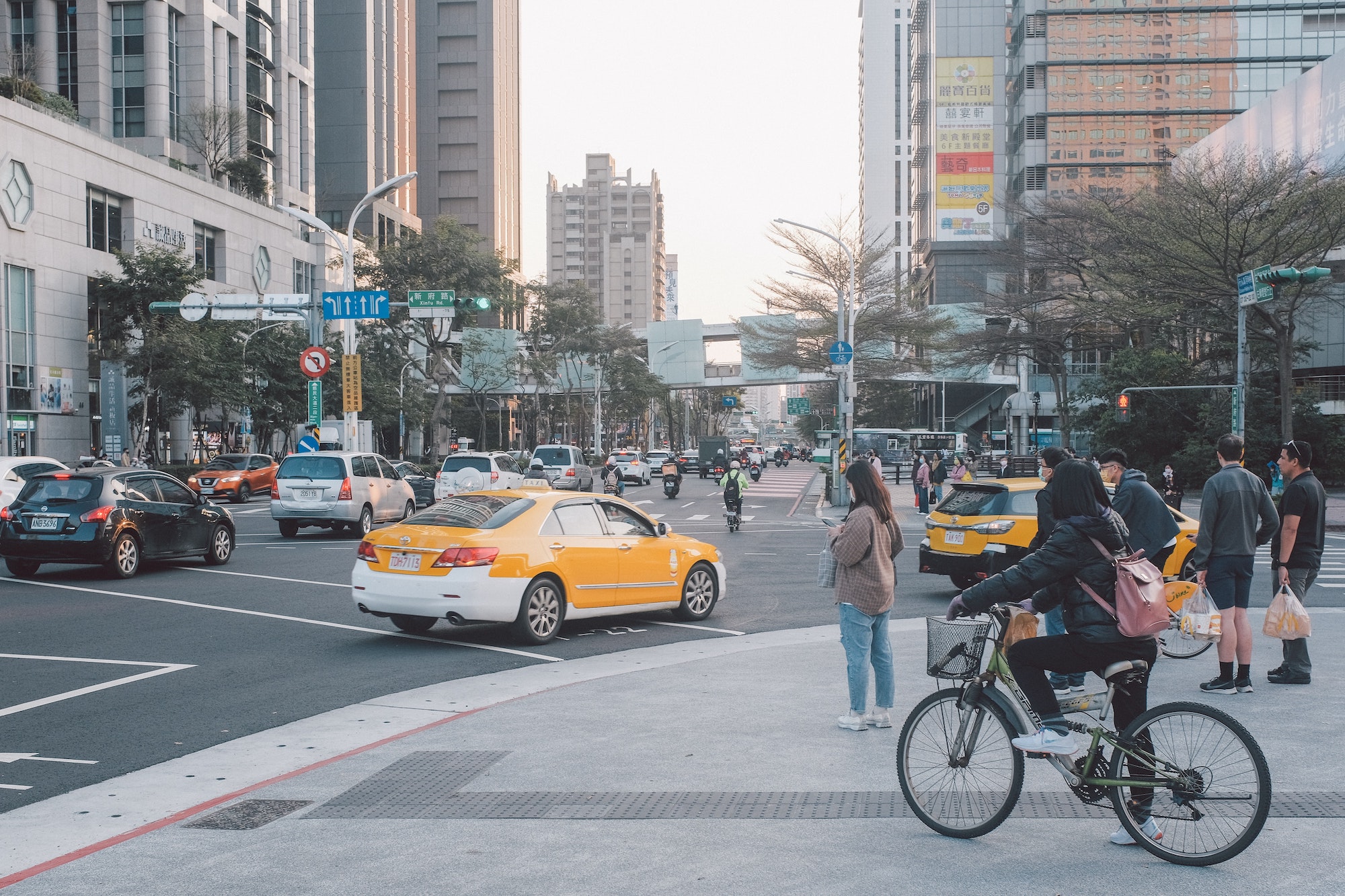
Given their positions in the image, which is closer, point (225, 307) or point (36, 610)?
point (36, 610)

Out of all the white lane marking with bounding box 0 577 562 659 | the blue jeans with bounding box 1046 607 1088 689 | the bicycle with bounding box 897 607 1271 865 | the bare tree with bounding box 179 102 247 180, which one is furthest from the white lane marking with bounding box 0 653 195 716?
the bare tree with bounding box 179 102 247 180

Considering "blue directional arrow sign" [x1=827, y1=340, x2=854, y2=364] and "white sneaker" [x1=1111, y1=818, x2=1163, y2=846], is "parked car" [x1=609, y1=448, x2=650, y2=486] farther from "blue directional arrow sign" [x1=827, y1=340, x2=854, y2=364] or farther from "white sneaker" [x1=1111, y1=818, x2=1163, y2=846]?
"white sneaker" [x1=1111, y1=818, x2=1163, y2=846]

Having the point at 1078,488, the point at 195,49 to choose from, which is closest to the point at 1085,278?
the point at 195,49

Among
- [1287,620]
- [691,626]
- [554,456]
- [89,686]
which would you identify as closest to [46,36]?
[554,456]

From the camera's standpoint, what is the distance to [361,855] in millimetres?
5336

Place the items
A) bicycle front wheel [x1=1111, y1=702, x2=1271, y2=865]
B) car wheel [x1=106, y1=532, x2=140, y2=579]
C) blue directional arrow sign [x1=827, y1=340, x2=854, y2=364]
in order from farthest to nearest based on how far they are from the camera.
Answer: blue directional arrow sign [x1=827, y1=340, x2=854, y2=364], car wheel [x1=106, y1=532, x2=140, y2=579], bicycle front wheel [x1=1111, y1=702, x2=1271, y2=865]

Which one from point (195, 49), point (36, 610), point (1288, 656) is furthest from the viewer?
point (195, 49)

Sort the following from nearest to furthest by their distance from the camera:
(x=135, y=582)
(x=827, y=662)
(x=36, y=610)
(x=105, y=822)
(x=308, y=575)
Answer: (x=105, y=822) → (x=827, y=662) → (x=36, y=610) → (x=135, y=582) → (x=308, y=575)

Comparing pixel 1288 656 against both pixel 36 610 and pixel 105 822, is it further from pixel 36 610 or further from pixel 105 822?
pixel 36 610

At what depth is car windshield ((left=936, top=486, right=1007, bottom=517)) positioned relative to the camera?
14.7 m

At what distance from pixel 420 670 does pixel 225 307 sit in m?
26.2

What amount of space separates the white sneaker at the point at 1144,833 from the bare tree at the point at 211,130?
63325mm

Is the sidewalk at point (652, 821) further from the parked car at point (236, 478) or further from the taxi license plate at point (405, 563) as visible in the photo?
the parked car at point (236, 478)

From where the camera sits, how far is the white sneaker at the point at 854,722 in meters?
7.74
